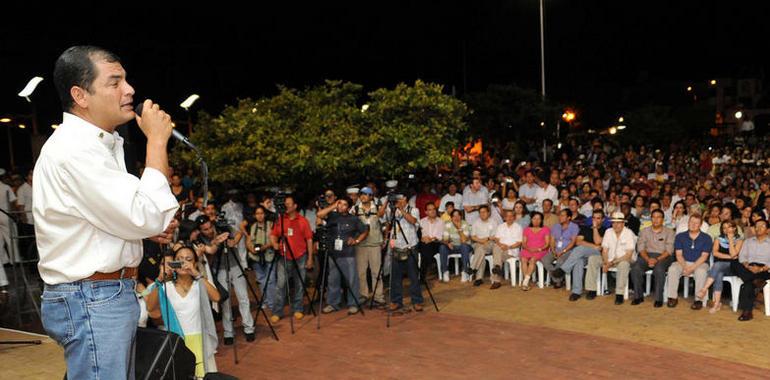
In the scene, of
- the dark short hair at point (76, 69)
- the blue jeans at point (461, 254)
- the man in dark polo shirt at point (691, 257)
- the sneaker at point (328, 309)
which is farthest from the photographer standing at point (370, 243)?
the dark short hair at point (76, 69)

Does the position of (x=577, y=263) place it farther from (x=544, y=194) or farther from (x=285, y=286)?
(x=285, y=286)

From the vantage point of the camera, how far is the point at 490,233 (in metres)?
9.77

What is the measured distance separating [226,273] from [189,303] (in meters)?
2.02

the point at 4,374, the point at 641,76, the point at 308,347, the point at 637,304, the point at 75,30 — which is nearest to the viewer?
the point at 4,374

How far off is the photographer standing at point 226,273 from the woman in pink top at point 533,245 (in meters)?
4.03

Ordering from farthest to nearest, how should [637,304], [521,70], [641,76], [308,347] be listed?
[641,76], [521,70], [637,304], [308,347]

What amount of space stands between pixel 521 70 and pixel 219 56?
53.7 feet

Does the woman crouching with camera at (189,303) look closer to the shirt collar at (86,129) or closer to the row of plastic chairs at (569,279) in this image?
the shirt collar at (86,129)

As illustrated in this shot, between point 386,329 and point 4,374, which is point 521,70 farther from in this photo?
point 4,374

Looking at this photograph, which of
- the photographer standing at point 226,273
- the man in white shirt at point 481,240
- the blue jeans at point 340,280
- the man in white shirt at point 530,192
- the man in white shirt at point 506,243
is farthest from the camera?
the man in white shirt at point 530,192

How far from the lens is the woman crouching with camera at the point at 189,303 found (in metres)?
4.79

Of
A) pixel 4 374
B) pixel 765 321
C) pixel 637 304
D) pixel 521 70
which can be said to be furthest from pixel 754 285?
pixel 521 70

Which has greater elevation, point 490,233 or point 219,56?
point 219,56

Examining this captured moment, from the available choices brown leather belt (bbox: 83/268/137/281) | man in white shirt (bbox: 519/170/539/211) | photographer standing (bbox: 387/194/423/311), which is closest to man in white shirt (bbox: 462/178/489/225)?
man in white shirt (bbox: 519/170/539/211)
